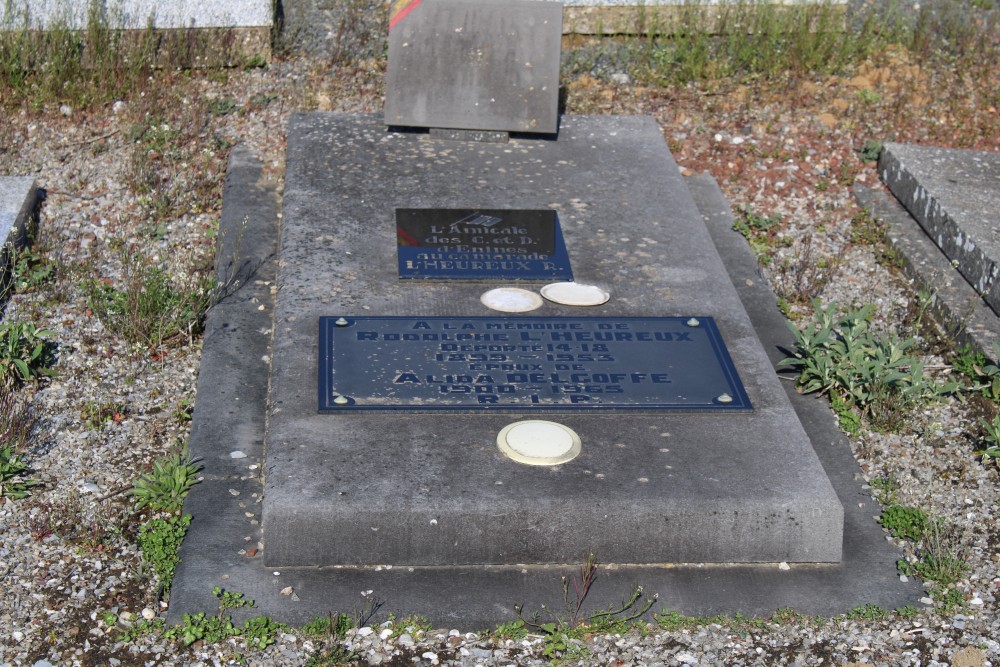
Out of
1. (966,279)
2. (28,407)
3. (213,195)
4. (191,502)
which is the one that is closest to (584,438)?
(191,502)

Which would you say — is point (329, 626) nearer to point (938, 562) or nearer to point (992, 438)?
point (938, 562)

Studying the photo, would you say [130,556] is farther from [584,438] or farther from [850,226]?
[850,226]

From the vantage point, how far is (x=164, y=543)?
12.1 ft

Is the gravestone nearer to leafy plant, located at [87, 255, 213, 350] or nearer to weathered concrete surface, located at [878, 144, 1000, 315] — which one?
leafy plant, located at [87, 255, 213, 350]

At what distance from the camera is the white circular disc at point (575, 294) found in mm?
4590

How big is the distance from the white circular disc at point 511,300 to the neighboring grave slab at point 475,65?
166 cm

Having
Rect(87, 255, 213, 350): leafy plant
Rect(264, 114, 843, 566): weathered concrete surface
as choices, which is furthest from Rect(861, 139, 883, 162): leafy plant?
Rect(87, 255, 213, 350): leafy plant

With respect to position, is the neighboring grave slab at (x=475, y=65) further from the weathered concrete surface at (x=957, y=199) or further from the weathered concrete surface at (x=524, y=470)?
the weathered concrete surface at (x=957, y=199)

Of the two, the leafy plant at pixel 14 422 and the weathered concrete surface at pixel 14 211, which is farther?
the weathered concrete surface at pixel 14 211

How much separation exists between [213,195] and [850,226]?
332 centimetres

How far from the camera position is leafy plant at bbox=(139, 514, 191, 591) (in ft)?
11.8

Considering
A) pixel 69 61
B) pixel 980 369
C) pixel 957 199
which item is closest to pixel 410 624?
pixel 980 369

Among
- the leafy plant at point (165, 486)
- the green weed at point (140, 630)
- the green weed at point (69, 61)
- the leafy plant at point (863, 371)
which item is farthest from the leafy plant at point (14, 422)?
the green weed at point (69, 61)

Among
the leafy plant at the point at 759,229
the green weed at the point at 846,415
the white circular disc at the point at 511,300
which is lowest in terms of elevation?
the green weed at the point at 846,415
